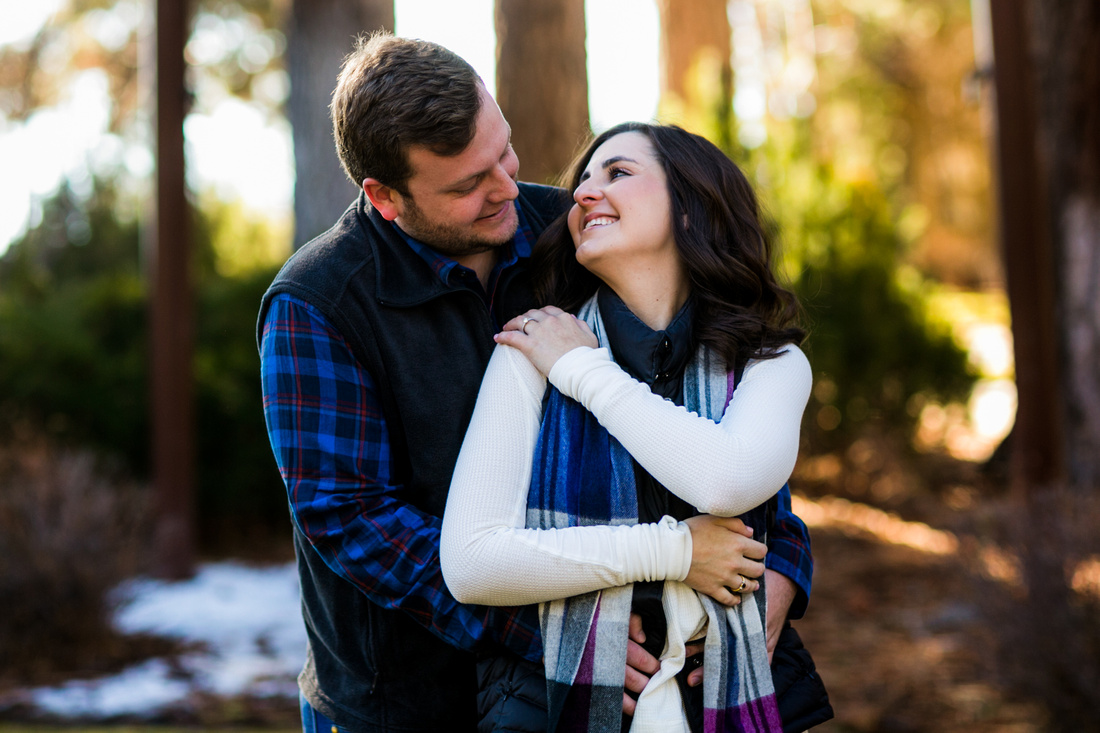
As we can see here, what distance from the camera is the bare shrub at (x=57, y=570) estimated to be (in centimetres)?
489

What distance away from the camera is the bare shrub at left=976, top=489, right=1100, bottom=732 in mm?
3590

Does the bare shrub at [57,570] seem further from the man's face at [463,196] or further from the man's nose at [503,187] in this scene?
the man's nose at [503,187]

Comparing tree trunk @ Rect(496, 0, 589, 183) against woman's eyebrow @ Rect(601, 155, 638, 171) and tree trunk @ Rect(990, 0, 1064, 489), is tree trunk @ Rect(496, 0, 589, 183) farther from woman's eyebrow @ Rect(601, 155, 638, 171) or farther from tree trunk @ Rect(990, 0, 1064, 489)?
woman's eyebrow @ Rect(601, 155, 638, 171)

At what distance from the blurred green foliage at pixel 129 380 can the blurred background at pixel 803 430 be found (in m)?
0.02

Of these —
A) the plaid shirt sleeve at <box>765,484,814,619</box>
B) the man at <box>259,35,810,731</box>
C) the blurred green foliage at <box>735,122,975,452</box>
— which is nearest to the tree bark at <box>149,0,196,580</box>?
the blurred green foliage at <box>735,122,975,452</box>

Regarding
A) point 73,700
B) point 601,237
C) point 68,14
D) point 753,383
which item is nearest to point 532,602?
point 753,383

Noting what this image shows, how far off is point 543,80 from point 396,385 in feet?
13.6

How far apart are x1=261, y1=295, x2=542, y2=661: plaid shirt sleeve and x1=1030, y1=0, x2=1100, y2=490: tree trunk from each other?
4.11 m

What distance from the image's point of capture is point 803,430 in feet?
25.4

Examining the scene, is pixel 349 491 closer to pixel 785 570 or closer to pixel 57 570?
pixel 785 570

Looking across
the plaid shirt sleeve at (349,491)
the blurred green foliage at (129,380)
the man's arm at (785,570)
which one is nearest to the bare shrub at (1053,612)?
the man's arm at (785,570)

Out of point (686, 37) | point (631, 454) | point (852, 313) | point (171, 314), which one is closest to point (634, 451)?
point (631, 454)

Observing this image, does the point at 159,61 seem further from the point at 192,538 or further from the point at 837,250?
the point at 837,250

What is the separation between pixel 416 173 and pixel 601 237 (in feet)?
1.38
